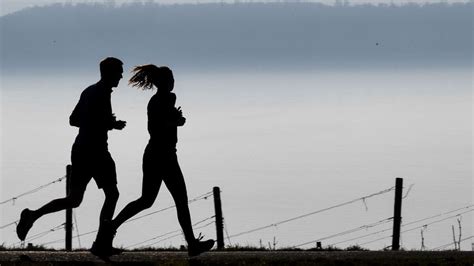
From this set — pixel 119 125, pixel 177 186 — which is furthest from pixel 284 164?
pixel 119 125

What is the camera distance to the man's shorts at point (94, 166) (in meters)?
13.6

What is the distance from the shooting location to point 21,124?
13975 cm

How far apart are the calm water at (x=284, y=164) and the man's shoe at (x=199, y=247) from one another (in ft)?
49.9

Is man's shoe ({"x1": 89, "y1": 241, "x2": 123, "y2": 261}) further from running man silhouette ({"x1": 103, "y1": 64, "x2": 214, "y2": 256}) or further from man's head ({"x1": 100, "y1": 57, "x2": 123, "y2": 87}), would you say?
man's head ({"x1": 100, "y1": 57, "x2": 123, "y2": 87})

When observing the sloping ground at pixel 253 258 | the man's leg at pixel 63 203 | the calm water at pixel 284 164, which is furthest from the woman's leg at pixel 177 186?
the calm water at pixel 284 164

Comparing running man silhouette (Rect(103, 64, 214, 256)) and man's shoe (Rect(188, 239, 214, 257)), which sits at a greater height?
running man silhouette (Rect(103, 64, 214, 256))

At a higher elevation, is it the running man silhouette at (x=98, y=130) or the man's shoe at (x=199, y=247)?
the running man silhouette at (x=98, y=130)

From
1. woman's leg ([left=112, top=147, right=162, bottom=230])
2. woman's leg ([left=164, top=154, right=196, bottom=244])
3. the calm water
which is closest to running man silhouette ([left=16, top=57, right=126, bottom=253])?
woman's leg ([left=112, top=147, right=162, bottom=230])

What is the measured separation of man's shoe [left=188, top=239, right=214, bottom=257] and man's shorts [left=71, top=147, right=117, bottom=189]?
0.89 metres

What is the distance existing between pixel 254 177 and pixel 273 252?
197 ft

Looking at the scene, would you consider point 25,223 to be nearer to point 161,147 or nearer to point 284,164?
point 161,147

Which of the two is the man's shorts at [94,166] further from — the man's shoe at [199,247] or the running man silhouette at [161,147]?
the man's shoe at [199,247]

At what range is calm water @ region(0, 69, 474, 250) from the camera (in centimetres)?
5034

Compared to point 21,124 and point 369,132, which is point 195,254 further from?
point 21,124
